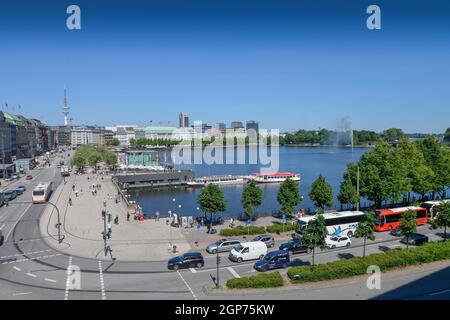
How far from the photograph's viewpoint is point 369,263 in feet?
61.2

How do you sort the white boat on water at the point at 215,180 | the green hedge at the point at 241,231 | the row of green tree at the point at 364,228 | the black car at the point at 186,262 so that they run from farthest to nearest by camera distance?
1. the white boat on water at the point at 215,180
2. the green hedge at the point at 241,231
3. the black car at the point at 186,262
4. the row of green tree at the point at 364,228

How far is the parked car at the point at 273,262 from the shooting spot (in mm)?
20011

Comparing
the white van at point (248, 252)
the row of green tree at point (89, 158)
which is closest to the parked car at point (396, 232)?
the white van at point (248, 252)

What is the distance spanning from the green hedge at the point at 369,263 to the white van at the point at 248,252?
4.07 meters

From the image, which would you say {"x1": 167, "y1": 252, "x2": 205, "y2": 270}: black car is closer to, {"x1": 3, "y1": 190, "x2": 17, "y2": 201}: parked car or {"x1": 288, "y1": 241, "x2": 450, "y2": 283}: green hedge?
{"x1": 288, "y1": 241, "x2": 450, "y2": 283}: green hedge

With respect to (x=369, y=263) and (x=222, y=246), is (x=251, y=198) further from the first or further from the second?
(x=369, y=263)

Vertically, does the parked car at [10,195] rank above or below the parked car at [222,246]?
above

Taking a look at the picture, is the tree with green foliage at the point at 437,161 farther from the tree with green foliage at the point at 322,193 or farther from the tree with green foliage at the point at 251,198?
the tree with green foliage at the point at 251,198

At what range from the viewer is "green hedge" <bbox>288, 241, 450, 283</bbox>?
17.6 metres

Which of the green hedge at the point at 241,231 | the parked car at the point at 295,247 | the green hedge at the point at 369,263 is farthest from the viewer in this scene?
the green hedge at the point at 241,231

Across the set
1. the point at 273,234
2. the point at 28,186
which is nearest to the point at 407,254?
the point at 273,234

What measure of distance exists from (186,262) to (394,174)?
2161 cm

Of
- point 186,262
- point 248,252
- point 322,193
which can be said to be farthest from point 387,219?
point 186,262

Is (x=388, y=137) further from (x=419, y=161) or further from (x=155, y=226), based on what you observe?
(x=155, y=226)
